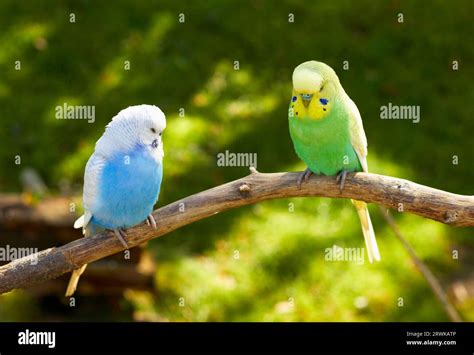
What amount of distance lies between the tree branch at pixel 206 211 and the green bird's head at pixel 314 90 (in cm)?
36

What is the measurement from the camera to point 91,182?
12.3ft

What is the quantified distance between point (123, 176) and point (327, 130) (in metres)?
1.03

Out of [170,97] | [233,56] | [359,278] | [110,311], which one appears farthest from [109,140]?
[233,56]

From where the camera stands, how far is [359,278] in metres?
5.64

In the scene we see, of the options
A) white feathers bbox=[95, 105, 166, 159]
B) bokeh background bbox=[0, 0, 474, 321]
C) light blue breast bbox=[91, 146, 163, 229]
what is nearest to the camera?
white feathers bbox=[95, 105, 166, 159]

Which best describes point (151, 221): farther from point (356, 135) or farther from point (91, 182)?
point (356, 135)

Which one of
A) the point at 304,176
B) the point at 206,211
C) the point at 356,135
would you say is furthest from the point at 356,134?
the point at 206,211

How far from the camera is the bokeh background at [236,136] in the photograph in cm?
549

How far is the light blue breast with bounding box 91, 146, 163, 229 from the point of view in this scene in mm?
3658

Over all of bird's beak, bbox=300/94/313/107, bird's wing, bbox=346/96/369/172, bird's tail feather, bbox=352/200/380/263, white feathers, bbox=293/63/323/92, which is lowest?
bird's tail feather, bbox=352/200/380/263

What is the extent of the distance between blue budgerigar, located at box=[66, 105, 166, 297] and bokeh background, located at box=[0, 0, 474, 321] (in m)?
1.64

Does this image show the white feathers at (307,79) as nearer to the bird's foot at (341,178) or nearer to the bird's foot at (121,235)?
the bird's foot at (341,178)

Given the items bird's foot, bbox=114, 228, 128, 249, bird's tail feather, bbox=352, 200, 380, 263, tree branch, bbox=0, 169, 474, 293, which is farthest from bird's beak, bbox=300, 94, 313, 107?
bird's foot, bbox=114, 228, 128, 249

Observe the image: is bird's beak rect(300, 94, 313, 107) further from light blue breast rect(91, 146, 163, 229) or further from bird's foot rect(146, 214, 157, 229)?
bird's foot rect(146, 214, 157, 229)
